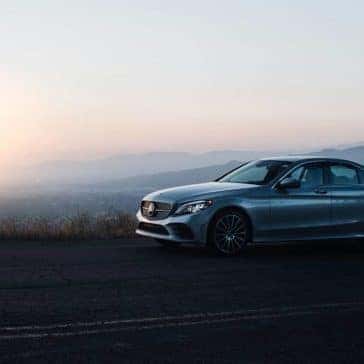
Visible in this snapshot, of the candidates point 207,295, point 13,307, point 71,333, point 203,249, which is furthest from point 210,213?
point 71,333

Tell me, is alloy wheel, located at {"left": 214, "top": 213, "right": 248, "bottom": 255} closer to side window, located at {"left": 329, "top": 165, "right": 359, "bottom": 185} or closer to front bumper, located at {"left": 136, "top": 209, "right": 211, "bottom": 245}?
front bumper, located at {"left": 136, "top": 209, "right": 211, "bottom": 245}

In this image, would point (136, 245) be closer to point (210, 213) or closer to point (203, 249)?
point (203, 249)

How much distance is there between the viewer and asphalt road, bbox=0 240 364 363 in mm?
5832

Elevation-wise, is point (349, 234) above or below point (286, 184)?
below

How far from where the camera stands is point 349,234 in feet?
40.9

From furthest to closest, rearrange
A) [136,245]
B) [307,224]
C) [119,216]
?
[119,216], [136,245], [307,224]

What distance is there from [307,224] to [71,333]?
21.6ft

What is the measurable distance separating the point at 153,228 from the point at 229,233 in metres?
1.24

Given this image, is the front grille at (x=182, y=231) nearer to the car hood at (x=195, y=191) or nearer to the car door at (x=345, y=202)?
the car hood at (x=195, y=191)

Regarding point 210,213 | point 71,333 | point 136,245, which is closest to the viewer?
point 71,333

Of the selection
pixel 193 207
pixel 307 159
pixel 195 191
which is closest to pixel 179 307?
pixel 193 207

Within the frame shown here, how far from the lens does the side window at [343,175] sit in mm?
12584

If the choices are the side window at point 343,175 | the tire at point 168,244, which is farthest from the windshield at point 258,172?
the tire at point 168,244

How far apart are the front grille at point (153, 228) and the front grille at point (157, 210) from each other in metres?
0.13
